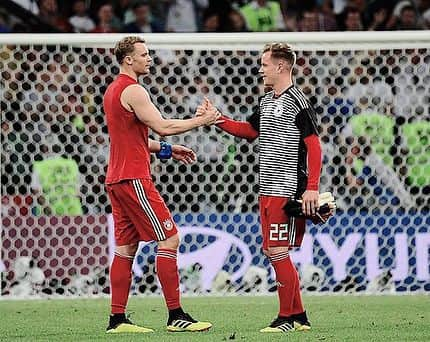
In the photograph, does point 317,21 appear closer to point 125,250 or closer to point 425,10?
point 425,10

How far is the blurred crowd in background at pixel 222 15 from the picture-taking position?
14492mm

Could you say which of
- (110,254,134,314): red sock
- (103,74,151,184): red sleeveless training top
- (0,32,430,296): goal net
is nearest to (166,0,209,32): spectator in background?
(0,32,430,296): goal net

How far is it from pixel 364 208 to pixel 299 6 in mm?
5015

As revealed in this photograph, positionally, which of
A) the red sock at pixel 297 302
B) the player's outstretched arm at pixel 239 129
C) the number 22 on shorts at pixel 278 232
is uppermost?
the player's outstretched arm at pixel 239 129

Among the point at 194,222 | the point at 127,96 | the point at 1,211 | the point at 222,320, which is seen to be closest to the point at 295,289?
the point at 222,320

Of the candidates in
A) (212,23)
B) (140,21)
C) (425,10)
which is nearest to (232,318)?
(212,23)

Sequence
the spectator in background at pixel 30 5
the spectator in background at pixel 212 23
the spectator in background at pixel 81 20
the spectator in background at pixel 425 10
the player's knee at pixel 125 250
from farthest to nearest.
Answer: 1. the spectator in background at pixel 425 10
2. the spectator in background at pixel 81 20
3. the spectator in background at pixel 30 5
4. the spectator in background at pixel 212 23
5. the player's knee at pixel 125 250

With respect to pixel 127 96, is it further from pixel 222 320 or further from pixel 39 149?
pixel 39 149

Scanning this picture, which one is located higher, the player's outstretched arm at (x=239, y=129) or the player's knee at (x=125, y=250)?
the player's outstretched arm at (x=239, y=129)

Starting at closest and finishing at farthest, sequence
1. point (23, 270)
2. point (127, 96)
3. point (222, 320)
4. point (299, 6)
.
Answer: point (127, 96) < point (222, 320) < point (23, 270) < point (299, 6)

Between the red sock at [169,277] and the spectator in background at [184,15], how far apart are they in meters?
7.62

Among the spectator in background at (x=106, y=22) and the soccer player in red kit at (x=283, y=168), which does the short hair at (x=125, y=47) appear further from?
the spectator in background at (x=106, y=22)

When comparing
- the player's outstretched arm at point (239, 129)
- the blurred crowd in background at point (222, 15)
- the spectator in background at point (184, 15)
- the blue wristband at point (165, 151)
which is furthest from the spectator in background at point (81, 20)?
the player's outstretched arm at point (239, 129)

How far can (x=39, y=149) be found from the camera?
439 inches
